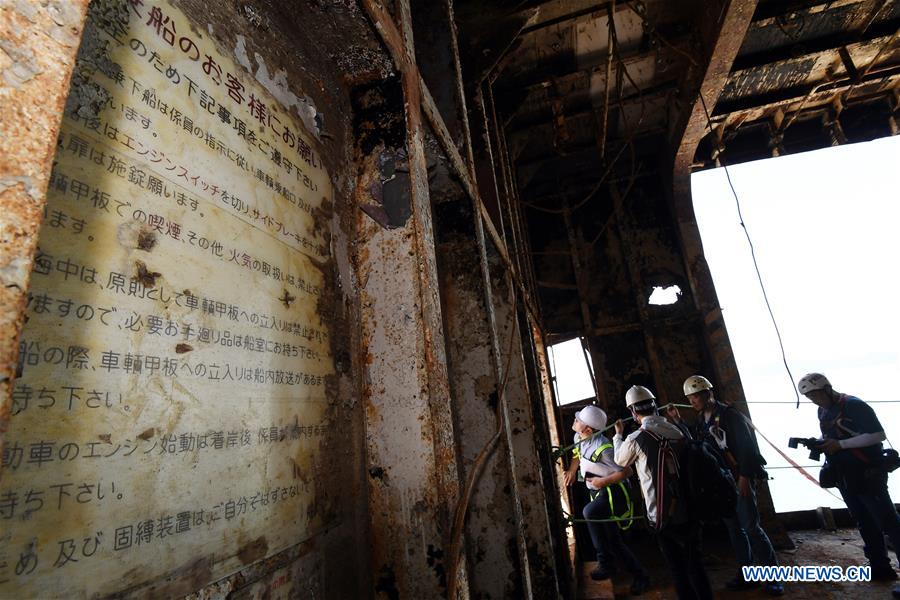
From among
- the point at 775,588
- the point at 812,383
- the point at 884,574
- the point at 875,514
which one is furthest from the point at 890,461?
the point at 775,588

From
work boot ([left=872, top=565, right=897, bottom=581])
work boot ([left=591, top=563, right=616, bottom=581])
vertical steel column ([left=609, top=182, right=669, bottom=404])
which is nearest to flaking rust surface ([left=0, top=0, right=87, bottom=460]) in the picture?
work boot ([left=591, top=563, right=616, bottom=581])

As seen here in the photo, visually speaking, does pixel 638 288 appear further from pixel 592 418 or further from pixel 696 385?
pixel 592 418

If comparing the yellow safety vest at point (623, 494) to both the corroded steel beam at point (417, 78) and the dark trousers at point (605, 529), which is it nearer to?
the dark trousers at point (605, 529)

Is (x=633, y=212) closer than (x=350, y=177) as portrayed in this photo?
No

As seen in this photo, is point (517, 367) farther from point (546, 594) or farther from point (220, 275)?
point (220, 275)

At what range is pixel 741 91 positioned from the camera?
4.98 m

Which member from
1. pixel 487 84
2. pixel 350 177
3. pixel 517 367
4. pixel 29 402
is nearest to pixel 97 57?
pixel 29 402

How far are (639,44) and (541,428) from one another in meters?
3.83

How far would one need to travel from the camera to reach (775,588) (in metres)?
3.56

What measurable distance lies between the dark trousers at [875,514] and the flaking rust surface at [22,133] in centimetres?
513

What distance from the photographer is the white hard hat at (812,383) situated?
3.91 metres

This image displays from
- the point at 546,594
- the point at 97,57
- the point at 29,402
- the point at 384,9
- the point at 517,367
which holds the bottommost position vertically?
the point at 546,594

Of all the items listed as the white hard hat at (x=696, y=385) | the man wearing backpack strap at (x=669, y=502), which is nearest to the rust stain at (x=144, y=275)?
the man wearing backpack strap at (x=669, y=502)

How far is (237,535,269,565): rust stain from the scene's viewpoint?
779mm
